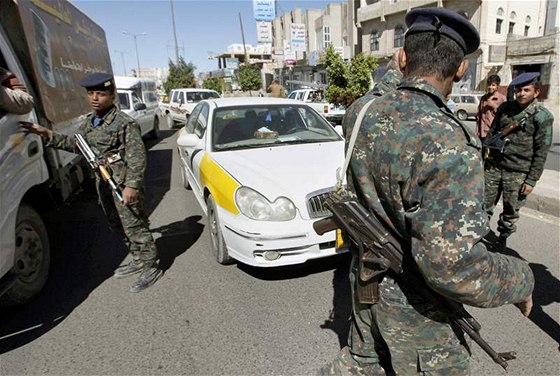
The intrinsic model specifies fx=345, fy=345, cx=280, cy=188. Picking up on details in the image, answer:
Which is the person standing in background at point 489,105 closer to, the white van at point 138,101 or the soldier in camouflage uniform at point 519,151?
the soldier in camouflage uniform at point 519,151

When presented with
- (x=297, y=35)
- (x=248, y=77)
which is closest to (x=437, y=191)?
(x=297, y=35)

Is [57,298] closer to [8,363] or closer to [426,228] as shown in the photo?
[8,363]

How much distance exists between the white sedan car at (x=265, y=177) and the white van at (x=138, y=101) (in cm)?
543

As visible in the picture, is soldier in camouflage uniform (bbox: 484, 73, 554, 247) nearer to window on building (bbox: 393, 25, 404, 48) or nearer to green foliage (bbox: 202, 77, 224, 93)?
window on building (bbox: 393, 25, 404, 48)

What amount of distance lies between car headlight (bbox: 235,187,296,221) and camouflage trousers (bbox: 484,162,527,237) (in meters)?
2.06

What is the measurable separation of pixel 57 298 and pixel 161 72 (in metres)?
127

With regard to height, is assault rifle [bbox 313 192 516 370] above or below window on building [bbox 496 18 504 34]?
below

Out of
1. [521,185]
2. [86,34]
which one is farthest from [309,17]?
[521,185]

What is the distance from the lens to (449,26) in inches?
44.0

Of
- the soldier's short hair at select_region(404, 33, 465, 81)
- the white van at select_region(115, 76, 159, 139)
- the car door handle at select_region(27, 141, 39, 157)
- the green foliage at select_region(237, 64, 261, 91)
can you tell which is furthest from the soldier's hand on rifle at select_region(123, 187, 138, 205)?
the green foliage at select_region(237, 64, 261, 91)

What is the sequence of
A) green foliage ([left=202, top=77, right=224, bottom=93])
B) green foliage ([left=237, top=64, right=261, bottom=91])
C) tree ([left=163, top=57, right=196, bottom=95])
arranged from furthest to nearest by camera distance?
green foliage ([left=202, top=77, right=224, bottom=93])
tree ([left=163, top=57, right=196, bottom=95])
green foliage ([left=237, top=64, right=261, bottom=91])

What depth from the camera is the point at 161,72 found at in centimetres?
11738

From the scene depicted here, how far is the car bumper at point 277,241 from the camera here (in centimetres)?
281

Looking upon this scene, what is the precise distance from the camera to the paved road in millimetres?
2217
